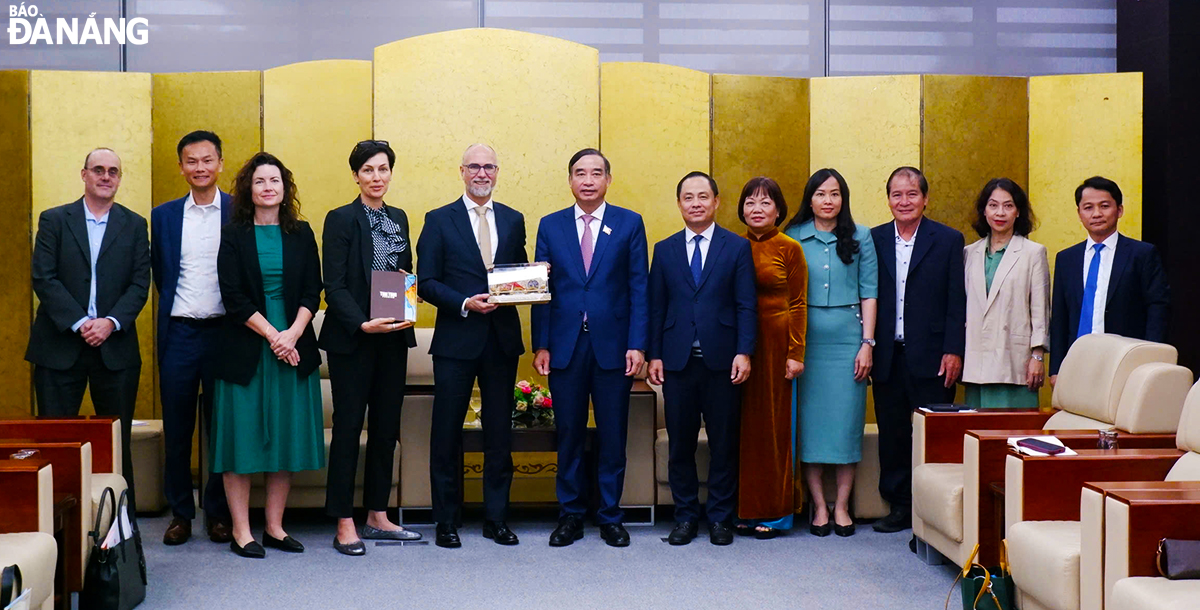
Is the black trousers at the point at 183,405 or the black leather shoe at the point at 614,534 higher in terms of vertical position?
the black trousers at the point at 183,405

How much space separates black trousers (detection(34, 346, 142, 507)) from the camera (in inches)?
184

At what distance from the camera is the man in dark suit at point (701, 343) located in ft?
16.0

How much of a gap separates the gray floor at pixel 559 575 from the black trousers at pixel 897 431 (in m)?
0.22

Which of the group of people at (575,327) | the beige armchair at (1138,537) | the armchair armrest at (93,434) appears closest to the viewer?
the beige armchair at (1138,537)

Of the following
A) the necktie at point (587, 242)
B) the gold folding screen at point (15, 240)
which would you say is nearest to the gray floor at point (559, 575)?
the necktie at point (587, 242)

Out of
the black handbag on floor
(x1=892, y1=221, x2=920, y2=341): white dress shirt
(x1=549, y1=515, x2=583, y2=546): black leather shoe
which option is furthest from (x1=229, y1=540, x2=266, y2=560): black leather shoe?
(x1=892, y1=221, x2=920, y2=341): white dress shirt

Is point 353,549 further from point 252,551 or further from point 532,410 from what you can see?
point 532,410

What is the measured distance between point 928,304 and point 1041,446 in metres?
1.52

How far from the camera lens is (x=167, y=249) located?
16.0 feet

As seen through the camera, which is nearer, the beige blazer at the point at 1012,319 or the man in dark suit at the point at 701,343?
the man in dark suit at the point at 701,343

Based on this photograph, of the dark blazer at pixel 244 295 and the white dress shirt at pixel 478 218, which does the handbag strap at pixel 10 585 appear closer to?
the dark blazer at pixel 244 295

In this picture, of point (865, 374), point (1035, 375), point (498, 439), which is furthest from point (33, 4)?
point (1035, 375)

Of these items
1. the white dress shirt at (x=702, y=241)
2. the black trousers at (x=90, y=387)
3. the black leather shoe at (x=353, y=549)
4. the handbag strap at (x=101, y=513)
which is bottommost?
the black leather shoe at (x=353, y=549)

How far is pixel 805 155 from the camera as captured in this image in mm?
6410
